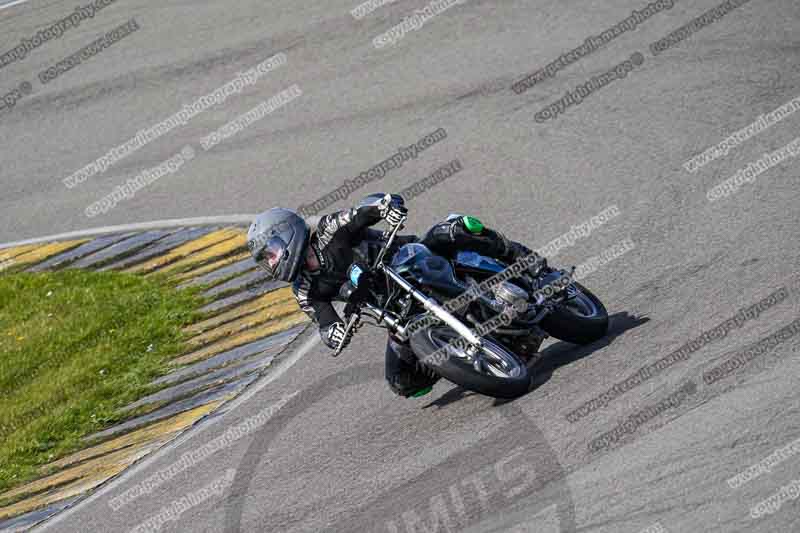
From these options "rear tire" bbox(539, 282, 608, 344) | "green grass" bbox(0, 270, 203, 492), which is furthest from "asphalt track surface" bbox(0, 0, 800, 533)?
"green grass" bbox(0, 270, 203, 492)

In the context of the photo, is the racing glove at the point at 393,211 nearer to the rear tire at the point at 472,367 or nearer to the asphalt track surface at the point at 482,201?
the rear tire at the point at 472,367

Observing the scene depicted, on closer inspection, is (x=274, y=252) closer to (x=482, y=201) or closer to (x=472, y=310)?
(x=472, y=310)

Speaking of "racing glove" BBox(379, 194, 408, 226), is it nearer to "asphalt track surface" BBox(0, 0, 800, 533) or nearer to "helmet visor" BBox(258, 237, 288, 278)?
"helmet visor" BBox(258, 237, 288, 278)

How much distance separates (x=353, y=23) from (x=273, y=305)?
257 inches

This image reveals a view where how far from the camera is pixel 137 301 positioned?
11852 mm

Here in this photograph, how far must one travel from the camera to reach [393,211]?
7465 millimetres

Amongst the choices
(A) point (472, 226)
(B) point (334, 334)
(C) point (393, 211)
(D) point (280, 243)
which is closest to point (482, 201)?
(A) point (472, 226)

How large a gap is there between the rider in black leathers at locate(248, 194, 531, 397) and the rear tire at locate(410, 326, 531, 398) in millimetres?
Result: 490

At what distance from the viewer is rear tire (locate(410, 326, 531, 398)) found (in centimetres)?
715

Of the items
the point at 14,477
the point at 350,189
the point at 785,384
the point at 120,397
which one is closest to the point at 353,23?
the point at 350,189

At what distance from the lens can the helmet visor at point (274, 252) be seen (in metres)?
7.61

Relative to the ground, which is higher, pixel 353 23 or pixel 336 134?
pixel 353 23

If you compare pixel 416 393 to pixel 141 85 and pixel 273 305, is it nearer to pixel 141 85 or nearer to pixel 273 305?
pixel 273 305

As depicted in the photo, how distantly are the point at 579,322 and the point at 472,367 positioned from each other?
1.05m
